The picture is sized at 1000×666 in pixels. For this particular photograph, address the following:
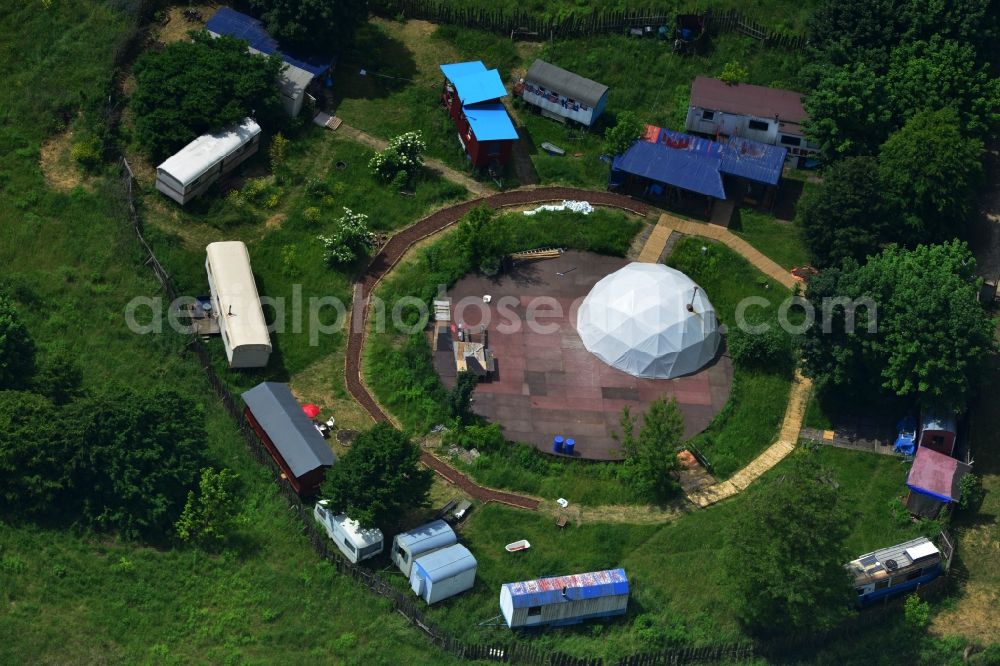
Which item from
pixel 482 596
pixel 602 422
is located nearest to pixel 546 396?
pixel 602 422

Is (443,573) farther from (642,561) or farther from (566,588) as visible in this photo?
(642,561)

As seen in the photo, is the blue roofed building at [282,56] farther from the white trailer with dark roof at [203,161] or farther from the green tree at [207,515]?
the green tree at [207,515]

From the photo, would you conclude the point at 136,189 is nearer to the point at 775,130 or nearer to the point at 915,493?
the point at 775,130

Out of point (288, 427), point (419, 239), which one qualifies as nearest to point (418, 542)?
point (288, 427)

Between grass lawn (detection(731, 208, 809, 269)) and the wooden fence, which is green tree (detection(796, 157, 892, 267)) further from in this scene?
the wooden fence

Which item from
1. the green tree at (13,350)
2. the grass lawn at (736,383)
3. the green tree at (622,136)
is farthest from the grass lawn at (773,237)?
the green tree at (13,350)

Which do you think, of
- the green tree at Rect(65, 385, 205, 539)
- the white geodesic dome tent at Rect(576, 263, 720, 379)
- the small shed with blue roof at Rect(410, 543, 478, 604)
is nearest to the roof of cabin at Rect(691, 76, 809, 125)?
the white geodesic dome tent at Rect(576, 263, 720, 379)
